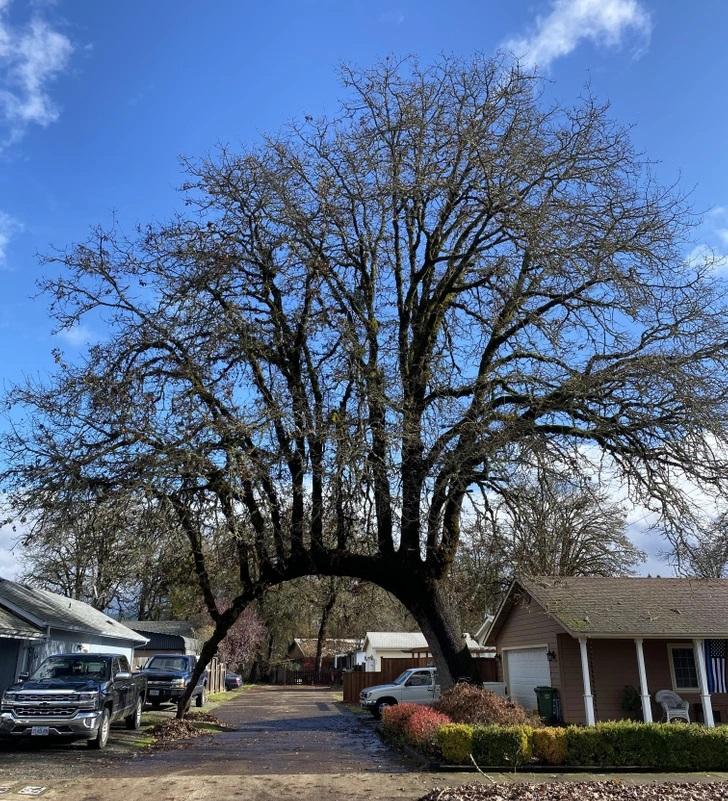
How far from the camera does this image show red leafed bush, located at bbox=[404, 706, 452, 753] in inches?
560

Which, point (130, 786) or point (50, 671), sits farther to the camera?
point (50, 671)

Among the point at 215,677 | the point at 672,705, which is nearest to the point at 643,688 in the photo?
the point at 672,705

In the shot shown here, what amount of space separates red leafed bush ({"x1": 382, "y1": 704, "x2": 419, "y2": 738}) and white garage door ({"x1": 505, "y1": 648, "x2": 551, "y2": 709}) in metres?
6.26

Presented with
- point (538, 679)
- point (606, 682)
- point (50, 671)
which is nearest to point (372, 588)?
point (538, 679)

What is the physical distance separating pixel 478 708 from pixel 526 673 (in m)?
11.2

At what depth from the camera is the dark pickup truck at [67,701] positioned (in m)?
14.8

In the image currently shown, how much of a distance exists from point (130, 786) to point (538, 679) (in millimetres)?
15834

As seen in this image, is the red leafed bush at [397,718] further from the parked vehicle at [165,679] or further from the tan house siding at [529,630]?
the parked vehicle at [165,679]

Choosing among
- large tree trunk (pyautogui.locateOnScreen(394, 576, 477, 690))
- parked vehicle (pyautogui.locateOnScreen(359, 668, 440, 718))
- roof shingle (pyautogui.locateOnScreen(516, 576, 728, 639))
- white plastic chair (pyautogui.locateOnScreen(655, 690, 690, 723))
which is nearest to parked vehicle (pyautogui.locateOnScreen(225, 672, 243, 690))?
parked vehicle (pyautogui.locateOnScreen(359, 668, 440, 718))

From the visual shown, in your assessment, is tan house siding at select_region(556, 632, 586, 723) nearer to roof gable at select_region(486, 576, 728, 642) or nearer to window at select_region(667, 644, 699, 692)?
roof gable at select_region(486, 576, 728, 642)

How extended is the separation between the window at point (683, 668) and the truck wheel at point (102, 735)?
1606 centimetres

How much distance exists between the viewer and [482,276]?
17.0 metres

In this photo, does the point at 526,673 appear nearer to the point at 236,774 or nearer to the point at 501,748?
the point at 501,748

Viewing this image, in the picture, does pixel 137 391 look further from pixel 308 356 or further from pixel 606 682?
pixel 606 682
